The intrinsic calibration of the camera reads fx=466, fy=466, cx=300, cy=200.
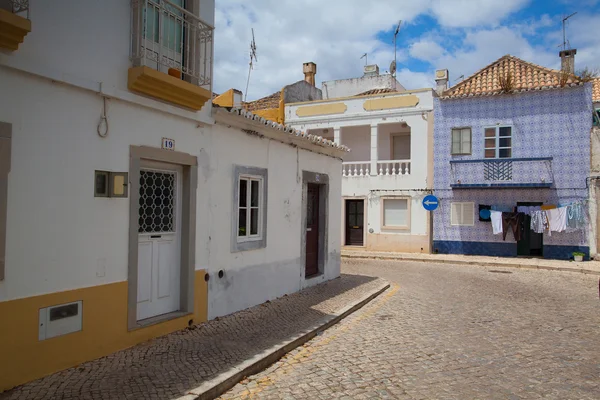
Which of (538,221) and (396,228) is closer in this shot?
(538,221)

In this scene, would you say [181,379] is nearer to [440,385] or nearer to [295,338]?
[295,338]

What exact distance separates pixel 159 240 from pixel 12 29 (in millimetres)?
3135

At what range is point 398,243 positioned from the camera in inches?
784

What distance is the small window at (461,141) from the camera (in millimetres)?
18922

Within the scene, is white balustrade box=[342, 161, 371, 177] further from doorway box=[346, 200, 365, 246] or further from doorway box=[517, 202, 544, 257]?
doorway box=[517, 202, 544, 257]

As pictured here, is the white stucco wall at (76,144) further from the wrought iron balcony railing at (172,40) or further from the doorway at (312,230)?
the doorway at (312,230)

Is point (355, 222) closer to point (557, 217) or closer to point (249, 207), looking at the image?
point (557, 217)

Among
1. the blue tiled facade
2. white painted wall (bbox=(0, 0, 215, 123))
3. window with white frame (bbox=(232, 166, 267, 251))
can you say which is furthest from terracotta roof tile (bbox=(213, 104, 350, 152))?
the blue tiled facade

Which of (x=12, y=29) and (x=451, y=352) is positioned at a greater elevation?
(x=12, y=29)

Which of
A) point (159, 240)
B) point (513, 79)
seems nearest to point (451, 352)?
point (159, 240)

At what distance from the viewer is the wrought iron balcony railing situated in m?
5.75

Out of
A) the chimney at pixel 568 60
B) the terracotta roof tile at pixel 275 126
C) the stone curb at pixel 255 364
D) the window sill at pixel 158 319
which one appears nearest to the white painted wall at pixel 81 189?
the terracotta roof tile at pixel 275 126

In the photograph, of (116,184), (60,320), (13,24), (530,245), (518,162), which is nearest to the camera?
(13,24)

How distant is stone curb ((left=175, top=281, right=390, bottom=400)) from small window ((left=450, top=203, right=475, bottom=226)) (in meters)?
12.3
